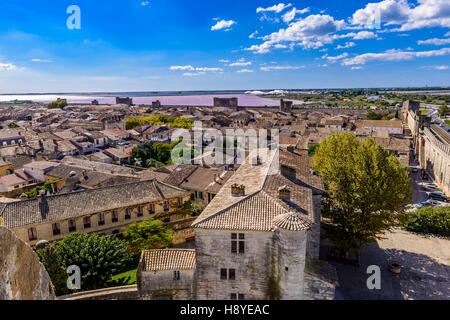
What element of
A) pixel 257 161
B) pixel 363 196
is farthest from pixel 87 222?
pixel 363 196

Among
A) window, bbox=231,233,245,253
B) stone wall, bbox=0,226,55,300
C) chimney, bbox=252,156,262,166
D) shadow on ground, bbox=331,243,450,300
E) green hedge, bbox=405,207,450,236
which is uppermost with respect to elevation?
stone wall, bbox=0,226,55,300

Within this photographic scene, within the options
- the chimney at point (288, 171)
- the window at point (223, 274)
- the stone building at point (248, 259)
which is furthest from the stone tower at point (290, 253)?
the chimney at point (288, 171)

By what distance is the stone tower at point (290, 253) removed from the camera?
1732 cm

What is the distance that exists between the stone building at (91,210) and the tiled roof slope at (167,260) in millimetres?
13516

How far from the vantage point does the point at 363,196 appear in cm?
2719

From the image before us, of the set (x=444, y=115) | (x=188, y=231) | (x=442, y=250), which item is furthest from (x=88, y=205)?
(x=444, y=115)

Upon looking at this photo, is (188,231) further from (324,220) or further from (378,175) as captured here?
(378,175)

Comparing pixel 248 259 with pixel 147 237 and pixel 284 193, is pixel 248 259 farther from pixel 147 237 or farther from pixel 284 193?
pixel 147 237

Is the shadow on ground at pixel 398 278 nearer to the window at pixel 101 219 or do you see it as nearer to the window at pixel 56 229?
the window at pixel 101 219

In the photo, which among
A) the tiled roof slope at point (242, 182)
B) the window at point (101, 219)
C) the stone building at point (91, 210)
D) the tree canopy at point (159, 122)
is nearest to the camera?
the tiled roof slope at point (242, 182)

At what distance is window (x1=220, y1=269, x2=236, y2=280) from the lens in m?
19.4

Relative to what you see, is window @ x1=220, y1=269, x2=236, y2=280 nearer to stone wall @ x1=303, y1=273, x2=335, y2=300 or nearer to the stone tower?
the stone tower

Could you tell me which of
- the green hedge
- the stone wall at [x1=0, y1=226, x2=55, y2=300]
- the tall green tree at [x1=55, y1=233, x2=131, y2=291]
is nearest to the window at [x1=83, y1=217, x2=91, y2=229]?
the tall green tree at [x1=55, y1=233, x2=131, y2=291]

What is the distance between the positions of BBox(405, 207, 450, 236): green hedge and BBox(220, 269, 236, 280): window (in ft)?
79.6
